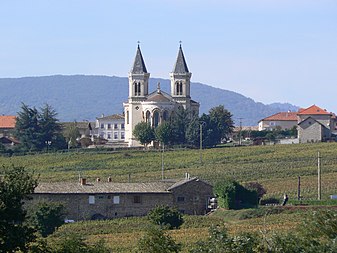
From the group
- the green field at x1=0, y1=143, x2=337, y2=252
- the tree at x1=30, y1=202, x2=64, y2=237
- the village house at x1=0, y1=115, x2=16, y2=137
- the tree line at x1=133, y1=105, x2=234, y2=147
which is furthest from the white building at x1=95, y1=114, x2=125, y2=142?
the tree at x1=30, y1=202, x2=64, y2=237

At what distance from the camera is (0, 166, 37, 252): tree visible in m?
34.7

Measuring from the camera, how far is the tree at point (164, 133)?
389 ft

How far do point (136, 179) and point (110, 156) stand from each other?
68.8 ft

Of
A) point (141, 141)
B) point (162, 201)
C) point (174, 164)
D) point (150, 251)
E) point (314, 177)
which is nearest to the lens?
point (150, 251)

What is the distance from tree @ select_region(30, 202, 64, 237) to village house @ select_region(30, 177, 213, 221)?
8.07 meters

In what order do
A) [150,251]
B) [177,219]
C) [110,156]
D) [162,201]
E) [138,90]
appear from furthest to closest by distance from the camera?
[138,90], [110,156], [162,201], [177,219], [150,251]

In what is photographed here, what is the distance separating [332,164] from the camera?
92562mm

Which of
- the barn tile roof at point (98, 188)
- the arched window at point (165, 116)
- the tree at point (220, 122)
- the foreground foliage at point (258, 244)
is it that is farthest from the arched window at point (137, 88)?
the foreground foliage at point (258, 244)

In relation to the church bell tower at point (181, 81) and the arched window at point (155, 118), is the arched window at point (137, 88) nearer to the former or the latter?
the church bell tower at point (181, 81)

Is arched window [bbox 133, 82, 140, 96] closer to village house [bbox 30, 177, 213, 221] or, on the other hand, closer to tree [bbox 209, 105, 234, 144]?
tree [bbox 209, 105, 234, 144]

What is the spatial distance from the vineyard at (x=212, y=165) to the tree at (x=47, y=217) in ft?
67.2

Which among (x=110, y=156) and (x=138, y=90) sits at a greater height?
(x=138, y=90)

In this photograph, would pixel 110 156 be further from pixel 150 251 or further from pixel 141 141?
pixel 150 251

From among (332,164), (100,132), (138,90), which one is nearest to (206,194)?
(332,164)
